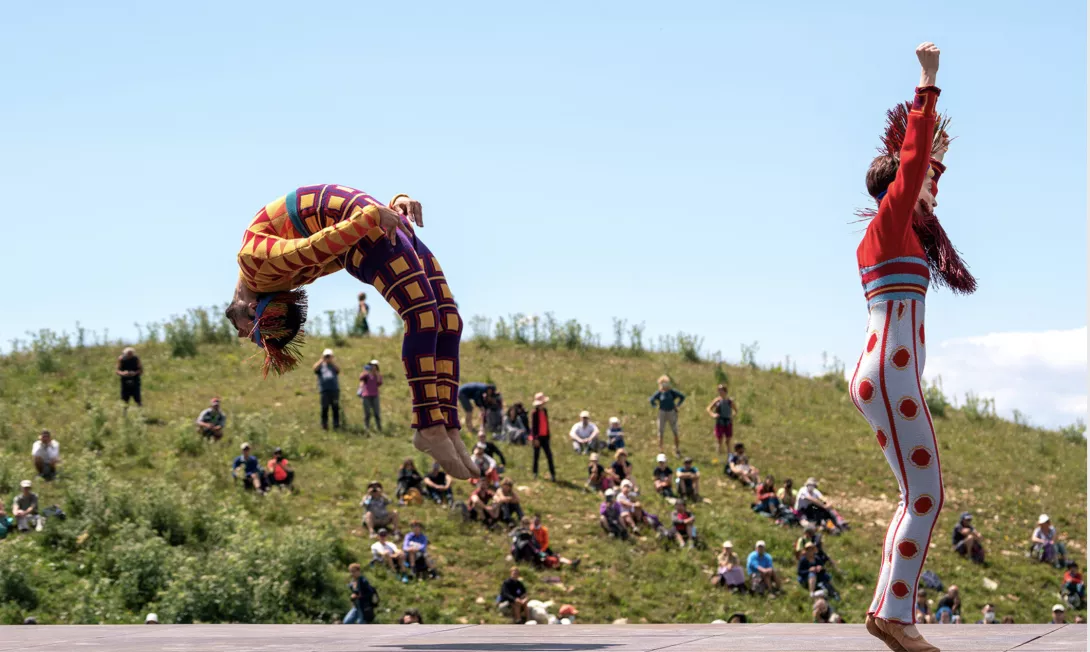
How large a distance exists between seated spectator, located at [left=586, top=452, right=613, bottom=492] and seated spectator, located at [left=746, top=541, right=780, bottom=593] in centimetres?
353

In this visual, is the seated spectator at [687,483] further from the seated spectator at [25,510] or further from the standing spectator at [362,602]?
the seated spectator at [25,510]

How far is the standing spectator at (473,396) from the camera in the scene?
2341 centimetres

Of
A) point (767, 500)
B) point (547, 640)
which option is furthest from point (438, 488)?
point (547, 640)

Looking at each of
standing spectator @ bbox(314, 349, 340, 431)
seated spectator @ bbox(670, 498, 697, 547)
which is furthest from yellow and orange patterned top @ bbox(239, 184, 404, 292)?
standing spectator @ bbox(314, 349, 340, 431)

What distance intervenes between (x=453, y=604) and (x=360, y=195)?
38.3 ft

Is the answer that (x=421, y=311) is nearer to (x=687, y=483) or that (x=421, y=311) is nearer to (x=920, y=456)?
(x=920, y=456)

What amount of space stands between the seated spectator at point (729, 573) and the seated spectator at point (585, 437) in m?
5.86

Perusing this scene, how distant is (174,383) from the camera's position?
2631cm

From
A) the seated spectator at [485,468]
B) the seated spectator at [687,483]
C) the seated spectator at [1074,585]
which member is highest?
the seated spectator at [485,468]

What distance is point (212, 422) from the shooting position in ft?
73.0

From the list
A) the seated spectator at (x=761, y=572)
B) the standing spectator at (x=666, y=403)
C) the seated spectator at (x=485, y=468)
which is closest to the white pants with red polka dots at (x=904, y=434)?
the seated spectator at (x=761, y=572)

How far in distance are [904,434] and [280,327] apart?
3032mm

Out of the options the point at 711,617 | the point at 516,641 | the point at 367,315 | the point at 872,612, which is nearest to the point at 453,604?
the point at 711,617

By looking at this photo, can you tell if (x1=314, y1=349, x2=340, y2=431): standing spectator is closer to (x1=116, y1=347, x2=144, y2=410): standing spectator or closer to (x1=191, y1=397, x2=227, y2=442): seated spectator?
(x1=191, y1=397, x2=227, y2=442): seated spectator
